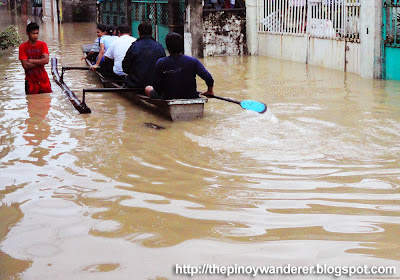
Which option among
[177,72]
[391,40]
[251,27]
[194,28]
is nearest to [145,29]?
[177,72]

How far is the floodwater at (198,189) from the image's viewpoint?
3.99 meters

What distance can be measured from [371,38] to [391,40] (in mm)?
469

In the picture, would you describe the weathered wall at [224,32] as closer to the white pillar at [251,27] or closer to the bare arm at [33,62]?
the white pillar at [251,27]

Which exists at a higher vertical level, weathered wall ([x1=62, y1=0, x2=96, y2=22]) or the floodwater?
weathered wall ([x1=62, y1=0, x2=96, y2=22])

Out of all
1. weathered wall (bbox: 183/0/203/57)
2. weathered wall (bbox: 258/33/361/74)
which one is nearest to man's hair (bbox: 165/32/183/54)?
weathered wall (bbox: 258/33/361/74)

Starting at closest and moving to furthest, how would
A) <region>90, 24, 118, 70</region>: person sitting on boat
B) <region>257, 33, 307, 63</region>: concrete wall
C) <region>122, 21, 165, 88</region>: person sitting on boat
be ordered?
<region>122, 21, 165, 88</region>: person sitting on boat
<region>90, 24, 118, 70</region>: person sitting on boat
<region>257, 33, 307, 63</region>: concrete wall

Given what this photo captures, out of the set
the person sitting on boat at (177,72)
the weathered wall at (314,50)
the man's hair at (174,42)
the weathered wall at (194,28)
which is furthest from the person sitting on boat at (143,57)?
the weathered wall at (194,28)

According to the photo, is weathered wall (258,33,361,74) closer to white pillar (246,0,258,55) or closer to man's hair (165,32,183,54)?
white pillar (246,0,258,55)

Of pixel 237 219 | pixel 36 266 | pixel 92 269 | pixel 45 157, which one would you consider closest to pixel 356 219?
pixel 237 219

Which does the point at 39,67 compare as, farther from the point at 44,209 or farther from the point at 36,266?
the point at 36,266

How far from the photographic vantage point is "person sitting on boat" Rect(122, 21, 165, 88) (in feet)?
31.3

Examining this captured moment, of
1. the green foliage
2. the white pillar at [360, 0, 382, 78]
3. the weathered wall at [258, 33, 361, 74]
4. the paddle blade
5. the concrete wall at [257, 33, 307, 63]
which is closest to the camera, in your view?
the paddle blade

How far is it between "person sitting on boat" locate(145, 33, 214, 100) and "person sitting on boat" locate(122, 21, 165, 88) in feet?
3.50

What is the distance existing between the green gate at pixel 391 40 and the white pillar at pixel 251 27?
6332 millimetres
